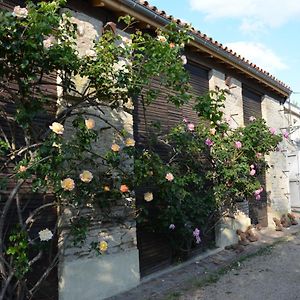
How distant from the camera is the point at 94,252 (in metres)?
5.52

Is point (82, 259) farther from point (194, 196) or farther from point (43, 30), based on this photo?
point (43, 30)

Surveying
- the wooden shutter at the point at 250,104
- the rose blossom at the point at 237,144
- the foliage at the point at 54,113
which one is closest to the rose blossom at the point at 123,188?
the foliage at the point at 54,113

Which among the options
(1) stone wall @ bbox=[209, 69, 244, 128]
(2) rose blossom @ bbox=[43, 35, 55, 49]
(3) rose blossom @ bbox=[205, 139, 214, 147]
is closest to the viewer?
(2) rose blossom @ bbox=[43, 35, 55, 49]

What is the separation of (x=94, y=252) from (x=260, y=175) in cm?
669

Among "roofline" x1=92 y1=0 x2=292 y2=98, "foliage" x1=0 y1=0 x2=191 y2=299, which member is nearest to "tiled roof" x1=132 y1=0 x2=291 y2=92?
"roofline" x1=92 y1=0 x2=292 y2=98

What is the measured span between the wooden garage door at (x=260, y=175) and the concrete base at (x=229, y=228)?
1.04m

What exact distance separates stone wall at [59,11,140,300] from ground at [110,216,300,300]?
30 cm

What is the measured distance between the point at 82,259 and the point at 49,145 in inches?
91.5

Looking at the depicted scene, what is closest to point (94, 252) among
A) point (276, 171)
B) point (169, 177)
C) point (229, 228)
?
point (169, 177)

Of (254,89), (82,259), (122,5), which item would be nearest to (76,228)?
(82,259)

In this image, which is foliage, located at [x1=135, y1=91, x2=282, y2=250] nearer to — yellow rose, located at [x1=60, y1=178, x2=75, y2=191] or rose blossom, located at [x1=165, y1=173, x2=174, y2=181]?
rose blossom, located at [x1=165, y1=173, x2=174, y2=181]

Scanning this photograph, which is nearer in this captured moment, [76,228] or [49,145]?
[49,145]

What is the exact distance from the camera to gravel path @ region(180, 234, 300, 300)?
5.52 metres

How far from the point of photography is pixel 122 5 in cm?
611
